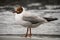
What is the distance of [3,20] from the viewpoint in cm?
193

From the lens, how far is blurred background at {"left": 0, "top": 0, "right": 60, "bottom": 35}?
6.16ft

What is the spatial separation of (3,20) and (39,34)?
16.5 inches

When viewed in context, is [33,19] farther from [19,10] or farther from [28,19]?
[19,10]

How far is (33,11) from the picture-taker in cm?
190

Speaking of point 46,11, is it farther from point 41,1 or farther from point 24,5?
point 24,5

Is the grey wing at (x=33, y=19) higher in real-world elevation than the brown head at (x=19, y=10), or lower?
lower

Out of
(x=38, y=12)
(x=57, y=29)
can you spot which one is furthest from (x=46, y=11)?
(x=57, y=29)

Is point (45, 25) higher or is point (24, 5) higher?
point (24, 5)

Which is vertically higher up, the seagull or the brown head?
the brown head

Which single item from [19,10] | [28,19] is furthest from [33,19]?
[19,10]

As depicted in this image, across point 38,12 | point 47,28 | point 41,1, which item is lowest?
point 47,28

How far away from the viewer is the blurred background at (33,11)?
1877mm

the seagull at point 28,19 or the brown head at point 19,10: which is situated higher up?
the brown head at point 19,10

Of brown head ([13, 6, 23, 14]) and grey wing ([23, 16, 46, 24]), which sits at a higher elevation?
brown head ([13, 6, 23, 14])
